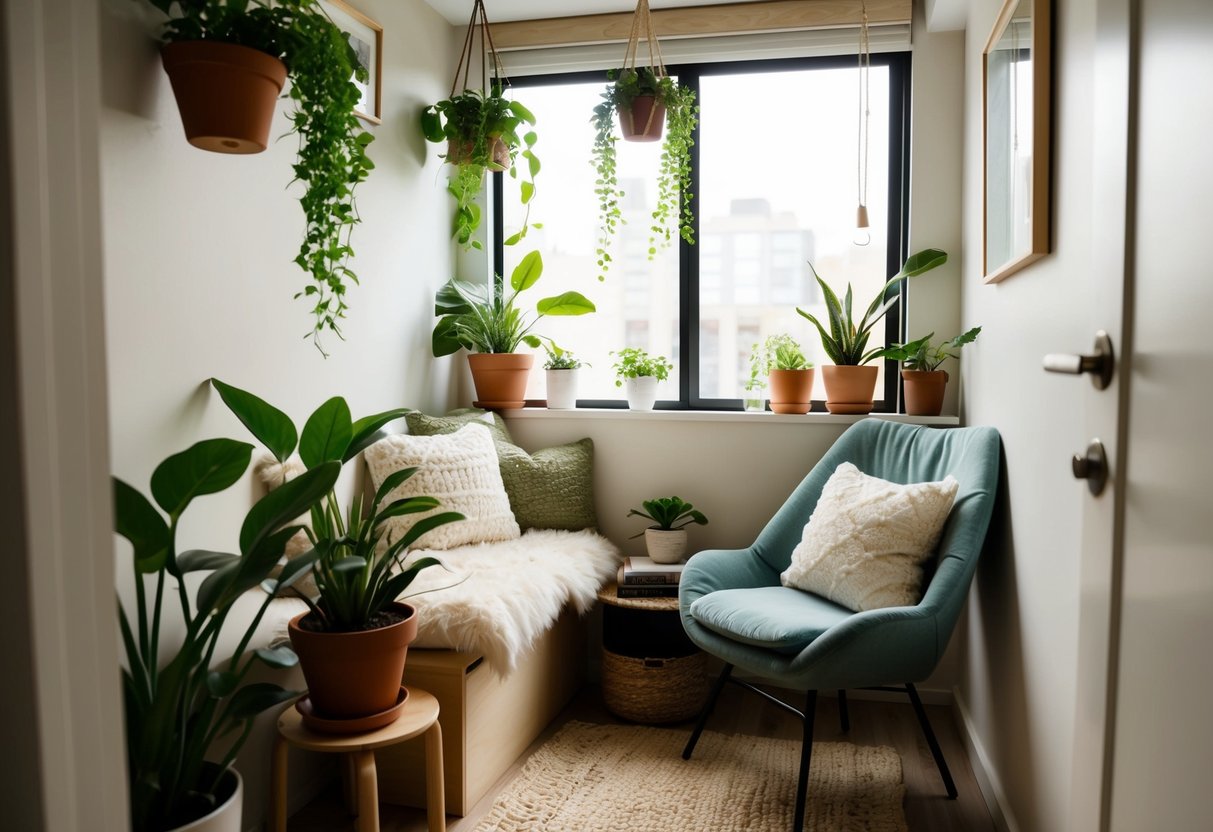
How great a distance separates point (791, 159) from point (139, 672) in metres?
2.64

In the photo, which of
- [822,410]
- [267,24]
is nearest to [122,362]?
[267,24]

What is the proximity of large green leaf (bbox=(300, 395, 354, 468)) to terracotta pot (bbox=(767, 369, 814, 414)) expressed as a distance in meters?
1.63

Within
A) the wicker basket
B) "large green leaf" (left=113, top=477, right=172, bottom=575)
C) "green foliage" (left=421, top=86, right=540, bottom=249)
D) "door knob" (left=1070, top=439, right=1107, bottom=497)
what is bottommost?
the wicker basket

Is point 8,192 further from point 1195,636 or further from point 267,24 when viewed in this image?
point 267,24

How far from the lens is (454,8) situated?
123 inches

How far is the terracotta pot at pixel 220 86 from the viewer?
1662 millimetres

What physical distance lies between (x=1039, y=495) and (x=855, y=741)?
1157 mm

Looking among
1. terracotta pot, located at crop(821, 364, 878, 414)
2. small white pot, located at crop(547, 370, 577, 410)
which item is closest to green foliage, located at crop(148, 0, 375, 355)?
small white pot, located at crop(547, 370, 577, 410)

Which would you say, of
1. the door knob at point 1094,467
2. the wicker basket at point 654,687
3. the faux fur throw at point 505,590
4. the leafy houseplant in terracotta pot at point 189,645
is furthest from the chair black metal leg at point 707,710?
the door knob at point 1094,467

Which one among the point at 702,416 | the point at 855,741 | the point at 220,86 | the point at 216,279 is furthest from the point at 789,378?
the point at 220,86

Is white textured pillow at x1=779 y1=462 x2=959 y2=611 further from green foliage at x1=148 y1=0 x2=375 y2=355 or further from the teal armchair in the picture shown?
green foliage at x1=148 y1=0 x2=375 y2=355

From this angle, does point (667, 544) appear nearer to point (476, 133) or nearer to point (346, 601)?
point (346, 601)

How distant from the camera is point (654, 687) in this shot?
2.69m

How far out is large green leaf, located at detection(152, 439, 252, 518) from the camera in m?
1.49
